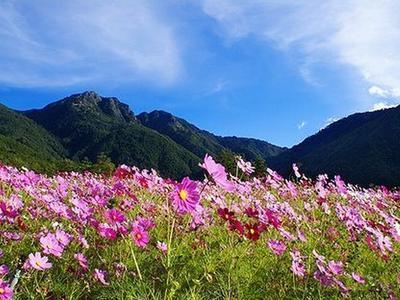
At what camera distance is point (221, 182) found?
2.77m

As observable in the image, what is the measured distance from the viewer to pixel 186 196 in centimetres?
271

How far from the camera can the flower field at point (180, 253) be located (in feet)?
10.6

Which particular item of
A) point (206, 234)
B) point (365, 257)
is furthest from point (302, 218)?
point (206, 234)

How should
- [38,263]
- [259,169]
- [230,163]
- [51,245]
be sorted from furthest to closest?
[259,169]
[230,163]
[51,245]
[38,263]

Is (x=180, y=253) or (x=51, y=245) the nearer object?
(x=51, y=245)

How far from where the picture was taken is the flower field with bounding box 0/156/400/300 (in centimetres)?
322

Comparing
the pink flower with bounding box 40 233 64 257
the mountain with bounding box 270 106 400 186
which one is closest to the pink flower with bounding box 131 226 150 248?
the pink flower with bounding box 40 233 64 257

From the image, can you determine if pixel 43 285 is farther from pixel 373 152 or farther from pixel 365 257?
pixel 373 152

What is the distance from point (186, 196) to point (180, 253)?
148 centimetres

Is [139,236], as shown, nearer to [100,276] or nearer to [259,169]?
[100,276]

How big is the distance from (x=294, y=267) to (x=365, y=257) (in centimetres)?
157

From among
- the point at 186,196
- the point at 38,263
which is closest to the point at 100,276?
the point at 38,263

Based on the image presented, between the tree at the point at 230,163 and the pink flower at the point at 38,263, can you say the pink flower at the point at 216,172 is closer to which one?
the pink flower at the point at 38,263

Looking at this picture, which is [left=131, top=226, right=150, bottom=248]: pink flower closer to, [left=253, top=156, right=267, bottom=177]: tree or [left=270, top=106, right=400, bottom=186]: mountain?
[left=253, top=156, right=267, bottom=177]: tree
